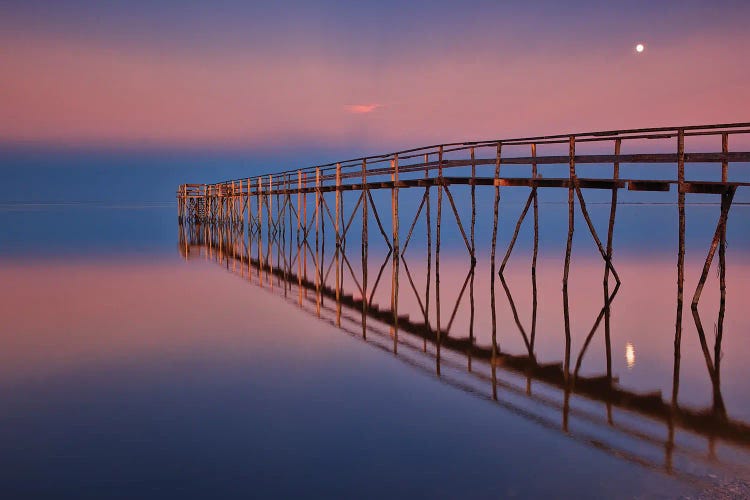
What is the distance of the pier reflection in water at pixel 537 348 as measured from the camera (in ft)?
19.6

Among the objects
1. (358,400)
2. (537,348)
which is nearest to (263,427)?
(358,400)

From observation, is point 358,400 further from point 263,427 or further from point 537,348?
point 537,348

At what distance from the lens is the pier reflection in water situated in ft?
19.6

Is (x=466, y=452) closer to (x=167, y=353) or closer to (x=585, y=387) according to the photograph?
(x=585, y=387)

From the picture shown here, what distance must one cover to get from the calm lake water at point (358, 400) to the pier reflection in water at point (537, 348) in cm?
4

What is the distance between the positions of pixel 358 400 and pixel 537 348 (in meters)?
3.59

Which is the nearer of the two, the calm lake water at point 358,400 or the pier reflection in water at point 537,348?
the calm lake water at point 358,400

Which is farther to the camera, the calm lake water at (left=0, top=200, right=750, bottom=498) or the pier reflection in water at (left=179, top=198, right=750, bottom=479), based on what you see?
the pier reflection in water at (left=179, top=198, right=750, bottom=479)

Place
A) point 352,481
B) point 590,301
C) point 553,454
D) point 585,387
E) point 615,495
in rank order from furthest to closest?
point 590,301 < point 585,387 < point 553,454 < point 352,481 < point 615,495

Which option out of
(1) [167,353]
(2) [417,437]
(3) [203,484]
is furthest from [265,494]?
(1) [167,353]

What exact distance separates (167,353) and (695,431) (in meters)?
7.01

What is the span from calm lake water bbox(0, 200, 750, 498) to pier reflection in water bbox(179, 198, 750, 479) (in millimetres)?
44

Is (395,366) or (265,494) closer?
(265,494)

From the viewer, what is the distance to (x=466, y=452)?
558 cm
